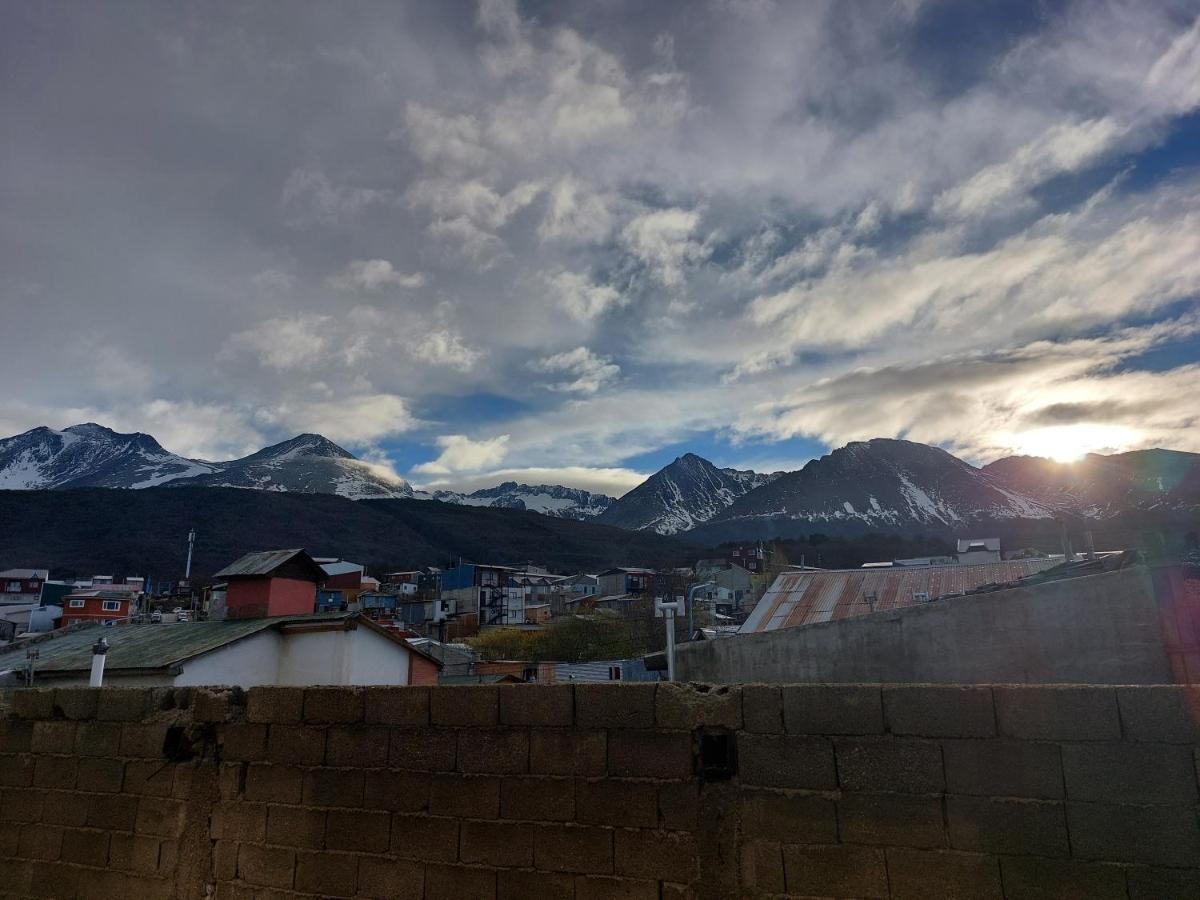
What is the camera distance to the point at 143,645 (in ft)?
66.1

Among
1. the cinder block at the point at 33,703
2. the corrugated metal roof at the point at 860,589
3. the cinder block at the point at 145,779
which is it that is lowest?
the cinder block at the point at 145,779

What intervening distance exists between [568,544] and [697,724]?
6186 inches

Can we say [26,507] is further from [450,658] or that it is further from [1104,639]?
[1104,639]

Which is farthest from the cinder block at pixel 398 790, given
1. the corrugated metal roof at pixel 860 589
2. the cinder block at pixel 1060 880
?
the corrugated metal roof at pixel 860 589

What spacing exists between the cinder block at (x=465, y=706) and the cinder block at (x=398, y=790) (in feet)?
1.24

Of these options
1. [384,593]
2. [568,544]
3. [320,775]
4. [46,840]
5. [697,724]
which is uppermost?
[568,544]

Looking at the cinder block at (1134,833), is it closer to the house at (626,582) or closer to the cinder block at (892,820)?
the cinder block at (892,820)

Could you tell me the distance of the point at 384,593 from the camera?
79.2m

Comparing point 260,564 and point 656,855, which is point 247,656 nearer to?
point 260,564

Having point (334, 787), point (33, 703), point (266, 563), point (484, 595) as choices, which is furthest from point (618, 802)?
point (484, 595)

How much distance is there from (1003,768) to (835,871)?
3.40 feet

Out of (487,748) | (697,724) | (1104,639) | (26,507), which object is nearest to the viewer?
(697,724)

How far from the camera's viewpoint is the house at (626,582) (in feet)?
276

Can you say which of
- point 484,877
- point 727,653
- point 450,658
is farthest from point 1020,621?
point 450,658
